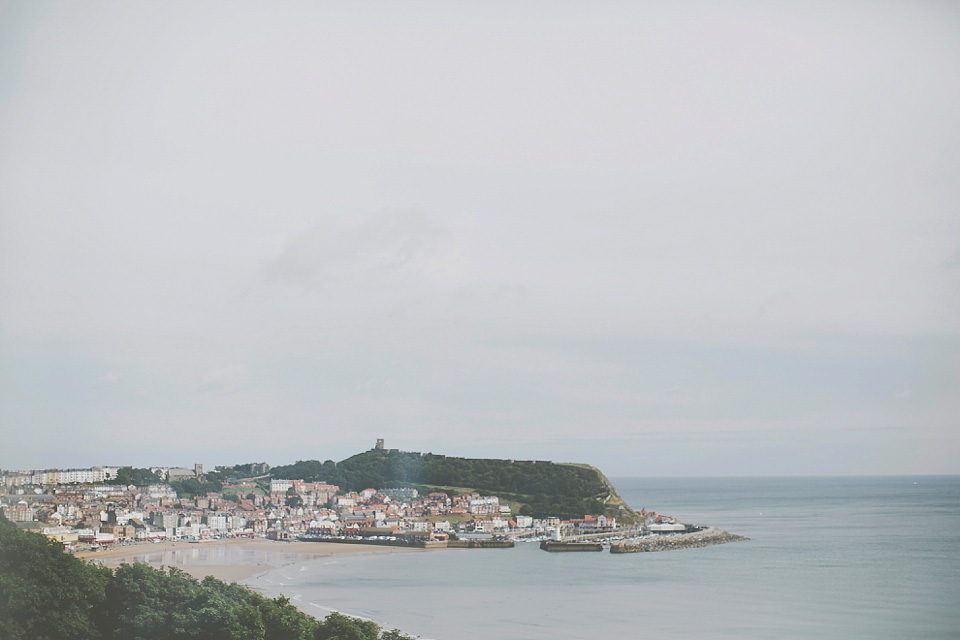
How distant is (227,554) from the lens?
24.8 metres

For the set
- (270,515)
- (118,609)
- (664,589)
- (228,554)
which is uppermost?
(118,609)

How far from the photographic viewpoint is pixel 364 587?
17.3 m

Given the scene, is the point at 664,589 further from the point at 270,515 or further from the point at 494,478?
the point at 494,478

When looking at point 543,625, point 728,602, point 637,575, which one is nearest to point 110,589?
point 543,625

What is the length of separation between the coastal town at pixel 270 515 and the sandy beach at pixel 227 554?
155 centimetres

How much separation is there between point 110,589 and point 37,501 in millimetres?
25333

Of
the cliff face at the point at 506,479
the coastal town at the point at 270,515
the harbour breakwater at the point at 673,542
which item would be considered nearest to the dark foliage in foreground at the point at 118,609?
the coastal town at the point at 270,515

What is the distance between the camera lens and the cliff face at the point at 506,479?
36.9m

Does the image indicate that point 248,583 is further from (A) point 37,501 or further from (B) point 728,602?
(A) point 37,501

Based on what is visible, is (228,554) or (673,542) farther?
(673,542)

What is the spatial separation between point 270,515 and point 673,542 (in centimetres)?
1753

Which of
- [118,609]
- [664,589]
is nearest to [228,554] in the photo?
[664,589]

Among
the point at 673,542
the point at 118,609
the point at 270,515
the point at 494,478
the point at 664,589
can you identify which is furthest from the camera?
the point at 494,478

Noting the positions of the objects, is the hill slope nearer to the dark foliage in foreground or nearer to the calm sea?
the calm sea
